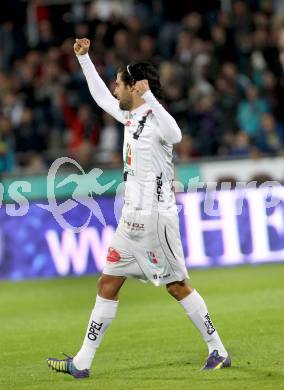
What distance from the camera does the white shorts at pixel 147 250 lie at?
29.1ft

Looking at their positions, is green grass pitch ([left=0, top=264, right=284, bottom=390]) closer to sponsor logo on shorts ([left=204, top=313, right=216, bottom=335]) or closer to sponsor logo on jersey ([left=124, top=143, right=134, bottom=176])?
sponsor logo on shorts ([left=204, top=313, right=216, bottom=335])

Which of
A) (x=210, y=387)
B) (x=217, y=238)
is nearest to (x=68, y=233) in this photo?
(x=217, y=238)

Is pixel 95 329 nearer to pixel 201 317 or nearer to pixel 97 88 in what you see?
pixel 201 317

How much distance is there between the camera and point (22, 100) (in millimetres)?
21219

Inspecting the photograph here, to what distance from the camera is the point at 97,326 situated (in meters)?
8.84

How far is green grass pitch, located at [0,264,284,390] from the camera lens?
867cm

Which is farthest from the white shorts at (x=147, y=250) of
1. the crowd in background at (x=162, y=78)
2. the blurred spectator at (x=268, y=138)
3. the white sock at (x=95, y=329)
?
the blurred spectator at (x=268, y=138)

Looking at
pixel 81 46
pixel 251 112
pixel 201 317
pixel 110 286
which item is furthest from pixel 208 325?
pixel 251 112

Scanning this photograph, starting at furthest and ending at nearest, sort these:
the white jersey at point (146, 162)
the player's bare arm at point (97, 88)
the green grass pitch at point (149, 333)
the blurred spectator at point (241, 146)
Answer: the blurred spectator at point (241, 146) < the player's bare arm at point (97, 88) < the white jersey at point (146, 162) < the green grass pitch at point (149, 333)

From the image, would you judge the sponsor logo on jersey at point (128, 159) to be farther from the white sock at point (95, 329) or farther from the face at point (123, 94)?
the white sock at point (95, 329)

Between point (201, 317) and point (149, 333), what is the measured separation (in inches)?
95.5

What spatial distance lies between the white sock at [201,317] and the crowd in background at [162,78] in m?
10.3

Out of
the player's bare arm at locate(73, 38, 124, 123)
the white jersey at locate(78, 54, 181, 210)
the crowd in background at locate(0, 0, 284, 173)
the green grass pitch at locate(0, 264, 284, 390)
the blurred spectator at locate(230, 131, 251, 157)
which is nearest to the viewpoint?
the green grass pitch at locate(0, 264, 284, 390)

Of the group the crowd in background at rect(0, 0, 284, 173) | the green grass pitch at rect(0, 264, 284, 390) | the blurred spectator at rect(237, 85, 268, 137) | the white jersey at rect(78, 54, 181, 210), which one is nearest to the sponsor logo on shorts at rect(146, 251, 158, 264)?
the white jersey at rect(78, 54, 181, 210)
